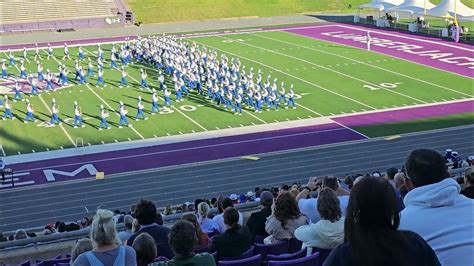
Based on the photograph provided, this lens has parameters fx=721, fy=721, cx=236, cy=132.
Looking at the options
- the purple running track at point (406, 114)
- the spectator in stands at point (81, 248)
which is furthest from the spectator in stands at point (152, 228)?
the purple running track at point (406, 114)

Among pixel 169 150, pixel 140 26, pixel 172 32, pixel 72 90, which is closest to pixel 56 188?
pixel 169 150

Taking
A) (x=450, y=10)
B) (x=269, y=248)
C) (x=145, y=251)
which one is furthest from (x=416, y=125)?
(x=450, y=10)

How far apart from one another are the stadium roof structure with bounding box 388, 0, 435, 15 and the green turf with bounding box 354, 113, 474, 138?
18.3m

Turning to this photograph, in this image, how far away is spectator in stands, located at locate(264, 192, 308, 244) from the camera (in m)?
5.87

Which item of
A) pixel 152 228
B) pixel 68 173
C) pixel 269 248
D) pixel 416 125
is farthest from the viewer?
pixel 416 125

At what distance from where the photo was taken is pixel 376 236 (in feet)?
8.23

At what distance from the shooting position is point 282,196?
5.84m

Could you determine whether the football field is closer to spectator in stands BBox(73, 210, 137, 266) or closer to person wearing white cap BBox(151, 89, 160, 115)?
person wearing white cap BBox(151, 89, 160, 115)

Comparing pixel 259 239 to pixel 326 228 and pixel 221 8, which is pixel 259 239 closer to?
pixel 326 228

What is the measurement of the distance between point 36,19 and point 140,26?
20.7 ft

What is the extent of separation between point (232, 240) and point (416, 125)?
1492 centimetres

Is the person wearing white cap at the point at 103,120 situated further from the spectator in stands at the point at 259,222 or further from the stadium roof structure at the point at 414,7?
the stadium roof structure at the point at 414,7

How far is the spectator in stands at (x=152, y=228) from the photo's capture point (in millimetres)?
5387

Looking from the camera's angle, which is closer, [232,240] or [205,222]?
[232,240]
